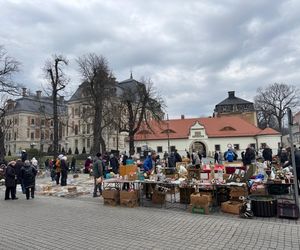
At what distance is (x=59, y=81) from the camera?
36.0m

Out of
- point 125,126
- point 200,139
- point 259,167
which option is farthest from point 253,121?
point 259,167

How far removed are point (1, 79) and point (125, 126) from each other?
16954 mm

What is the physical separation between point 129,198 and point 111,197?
77 cm

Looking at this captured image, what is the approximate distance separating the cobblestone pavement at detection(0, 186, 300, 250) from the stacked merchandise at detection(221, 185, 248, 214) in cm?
52

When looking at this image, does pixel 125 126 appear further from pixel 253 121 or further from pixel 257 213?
pixel 253 121

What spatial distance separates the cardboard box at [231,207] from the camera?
10330mm

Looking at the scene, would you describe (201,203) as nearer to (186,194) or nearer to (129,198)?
(186,194)

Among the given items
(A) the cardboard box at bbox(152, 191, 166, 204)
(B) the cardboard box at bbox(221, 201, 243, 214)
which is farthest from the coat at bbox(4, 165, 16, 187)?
(B) the cardboard box at bbox(221, 201, 243, 214)

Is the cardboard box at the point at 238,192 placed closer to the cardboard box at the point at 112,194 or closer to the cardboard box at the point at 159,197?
the cardboard box at the point at 159,197

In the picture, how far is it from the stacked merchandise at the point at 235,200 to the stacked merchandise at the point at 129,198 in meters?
3.26

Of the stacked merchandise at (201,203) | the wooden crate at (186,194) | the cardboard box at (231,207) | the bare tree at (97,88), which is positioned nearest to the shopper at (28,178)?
the wooden crate at (186,194)

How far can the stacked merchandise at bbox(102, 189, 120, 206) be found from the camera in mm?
12547

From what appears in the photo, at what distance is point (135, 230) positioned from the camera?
27.6ft

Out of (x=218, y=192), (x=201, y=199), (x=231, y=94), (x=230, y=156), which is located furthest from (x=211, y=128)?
(x=201, y=199)
